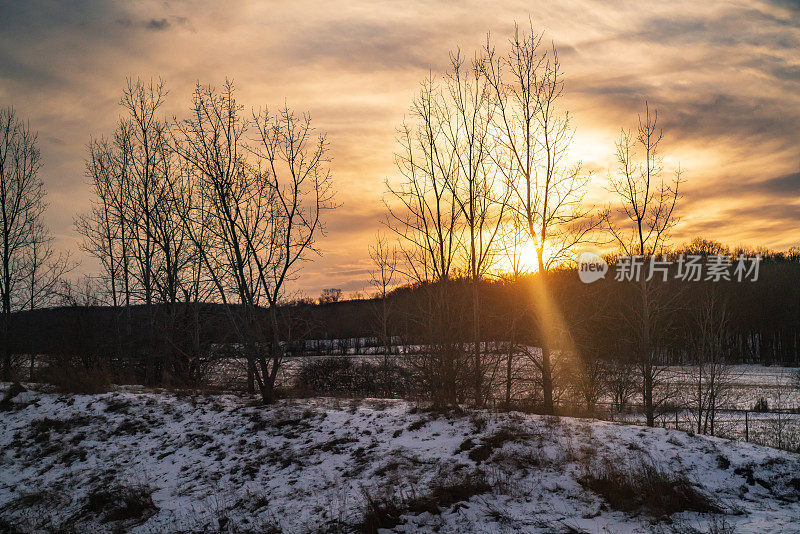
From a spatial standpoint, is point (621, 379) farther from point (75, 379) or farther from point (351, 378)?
point (75, 379)

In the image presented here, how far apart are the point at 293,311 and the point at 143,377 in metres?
10.0

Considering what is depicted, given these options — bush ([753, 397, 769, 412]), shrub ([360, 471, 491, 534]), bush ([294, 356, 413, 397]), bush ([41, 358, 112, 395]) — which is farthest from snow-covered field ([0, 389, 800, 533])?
bush ([753, 397, 769, 412])

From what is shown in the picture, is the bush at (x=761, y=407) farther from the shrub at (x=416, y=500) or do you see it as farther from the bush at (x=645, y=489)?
the shrub at (x=416, y=500)

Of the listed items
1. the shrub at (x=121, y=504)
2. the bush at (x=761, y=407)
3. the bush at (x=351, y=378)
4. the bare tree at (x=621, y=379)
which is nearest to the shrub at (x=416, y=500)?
the shrub at (x=121, y=504)

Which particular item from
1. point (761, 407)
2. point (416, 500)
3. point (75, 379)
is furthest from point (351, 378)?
point (761, 407)

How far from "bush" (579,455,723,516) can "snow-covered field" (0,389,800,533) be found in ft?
0.08

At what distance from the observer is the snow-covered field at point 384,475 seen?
712 cm

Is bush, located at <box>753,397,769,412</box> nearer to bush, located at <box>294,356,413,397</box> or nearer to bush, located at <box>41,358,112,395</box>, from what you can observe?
bush, located at <box>294,356,413,397</box>

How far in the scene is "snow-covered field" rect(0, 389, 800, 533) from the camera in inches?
281

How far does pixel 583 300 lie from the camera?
1803 centimetres

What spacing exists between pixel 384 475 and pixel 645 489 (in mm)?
4292

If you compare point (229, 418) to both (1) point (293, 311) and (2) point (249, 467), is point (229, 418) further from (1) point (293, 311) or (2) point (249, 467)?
(1) point (293, 311)

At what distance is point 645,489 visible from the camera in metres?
7.39

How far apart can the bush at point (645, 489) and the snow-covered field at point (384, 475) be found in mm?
24
